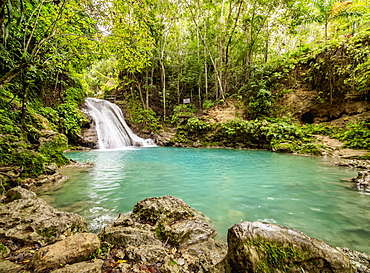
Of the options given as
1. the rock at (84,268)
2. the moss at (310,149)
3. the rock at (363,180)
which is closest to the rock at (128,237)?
the rock at (84,268)

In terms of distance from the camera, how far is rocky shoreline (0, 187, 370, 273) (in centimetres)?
134

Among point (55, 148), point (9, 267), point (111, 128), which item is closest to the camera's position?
point (9, 267)

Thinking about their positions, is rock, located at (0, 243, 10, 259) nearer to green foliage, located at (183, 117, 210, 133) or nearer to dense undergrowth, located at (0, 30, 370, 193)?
dense undergrowth, located at (0, 30, 370, 193)

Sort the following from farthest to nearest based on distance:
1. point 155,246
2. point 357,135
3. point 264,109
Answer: point 264,109
point 357,135
point 155,246

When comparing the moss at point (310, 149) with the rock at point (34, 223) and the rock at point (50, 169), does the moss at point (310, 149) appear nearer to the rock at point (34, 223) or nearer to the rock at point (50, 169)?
the rock at point (34, 223)

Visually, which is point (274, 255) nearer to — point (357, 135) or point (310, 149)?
point (310, 149)

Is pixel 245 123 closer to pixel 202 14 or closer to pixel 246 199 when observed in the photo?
pixel 246 199

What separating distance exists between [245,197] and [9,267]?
3914mm

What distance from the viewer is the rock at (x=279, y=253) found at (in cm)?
129

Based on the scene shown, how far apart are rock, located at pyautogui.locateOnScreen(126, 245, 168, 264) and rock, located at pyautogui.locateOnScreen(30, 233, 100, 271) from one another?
1.18 ft

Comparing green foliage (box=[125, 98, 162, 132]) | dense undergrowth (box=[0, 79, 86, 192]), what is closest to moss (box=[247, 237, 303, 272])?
dense undergrowth (box=[0, 79, 86, 192])

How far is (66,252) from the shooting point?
1630mm

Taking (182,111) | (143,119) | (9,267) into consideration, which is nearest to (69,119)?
(143,119)

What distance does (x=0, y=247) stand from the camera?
70.4 inches
